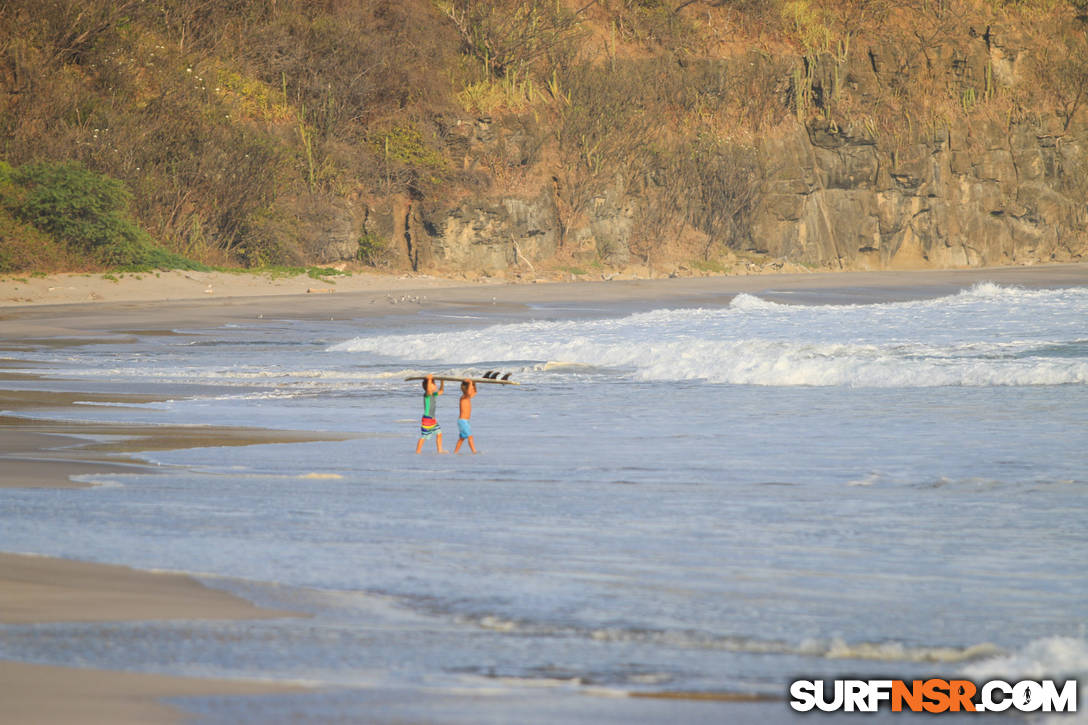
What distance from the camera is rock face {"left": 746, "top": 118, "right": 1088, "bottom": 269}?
5012cm

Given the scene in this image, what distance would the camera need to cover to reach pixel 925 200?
5334 centimetres

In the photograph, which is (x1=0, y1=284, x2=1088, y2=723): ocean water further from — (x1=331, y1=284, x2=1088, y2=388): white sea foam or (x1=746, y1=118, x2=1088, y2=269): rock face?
(x1=746, y1=118, x2=1088, y2=269): rock face

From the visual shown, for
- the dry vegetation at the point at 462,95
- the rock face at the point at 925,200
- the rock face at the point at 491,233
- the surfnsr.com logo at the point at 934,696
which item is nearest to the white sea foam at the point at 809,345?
the surfnsr.com logo at the point at 934,696

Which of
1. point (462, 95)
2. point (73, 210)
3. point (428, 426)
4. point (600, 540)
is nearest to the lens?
point (600, 540)

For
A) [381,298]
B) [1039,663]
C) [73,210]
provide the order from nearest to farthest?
1. [1039,663]
2. [381,298]
3. [73,210]

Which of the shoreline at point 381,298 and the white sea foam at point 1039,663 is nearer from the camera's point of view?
the white sea foam at point 1039,663

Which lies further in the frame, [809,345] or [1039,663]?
[809,345]

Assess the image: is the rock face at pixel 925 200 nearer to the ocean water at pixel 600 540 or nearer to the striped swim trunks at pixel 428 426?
the ocean water at pixel 600 540

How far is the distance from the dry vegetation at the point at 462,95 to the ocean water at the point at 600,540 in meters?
21.6

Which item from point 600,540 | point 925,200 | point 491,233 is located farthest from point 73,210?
point 925,200

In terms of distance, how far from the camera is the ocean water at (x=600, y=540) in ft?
12.1

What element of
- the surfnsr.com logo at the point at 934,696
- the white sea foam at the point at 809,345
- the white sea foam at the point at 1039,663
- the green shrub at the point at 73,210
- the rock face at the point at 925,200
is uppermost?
the rock face at the point at 925,200

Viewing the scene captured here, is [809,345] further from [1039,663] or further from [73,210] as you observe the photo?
[73,210]

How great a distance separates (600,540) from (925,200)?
167 ft
